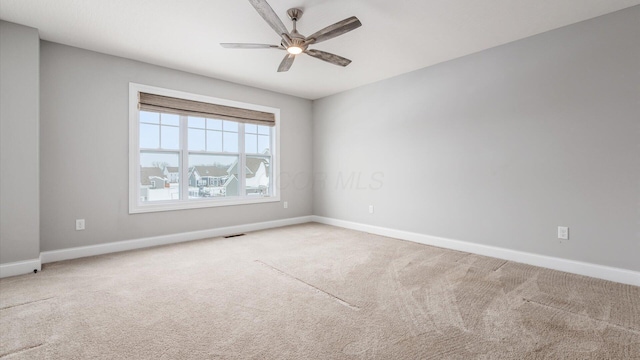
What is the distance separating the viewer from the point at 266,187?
5.52 metres

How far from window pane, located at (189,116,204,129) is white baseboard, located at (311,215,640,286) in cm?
330

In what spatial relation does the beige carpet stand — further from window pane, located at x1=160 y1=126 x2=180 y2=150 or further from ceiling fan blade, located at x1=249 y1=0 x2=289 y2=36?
ceiling fan blade, located at x1=249 y1=0 x2=289 y2=36

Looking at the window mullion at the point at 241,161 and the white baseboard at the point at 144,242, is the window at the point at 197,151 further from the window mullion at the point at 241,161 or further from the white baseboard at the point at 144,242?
the white baseboard at the point at 144,242

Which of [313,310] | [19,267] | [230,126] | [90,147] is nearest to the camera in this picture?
[313,310]

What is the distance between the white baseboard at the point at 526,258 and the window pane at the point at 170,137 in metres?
3.43

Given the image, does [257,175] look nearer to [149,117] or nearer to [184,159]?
[184,159]

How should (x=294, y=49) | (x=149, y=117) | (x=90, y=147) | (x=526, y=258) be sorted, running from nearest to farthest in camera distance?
(x=294, y=49) < (x=526, y=258) < (x=90, y=147) < (x=149, y=117)

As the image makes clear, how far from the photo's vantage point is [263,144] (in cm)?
545

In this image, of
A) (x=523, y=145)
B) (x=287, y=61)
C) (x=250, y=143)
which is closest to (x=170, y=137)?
(x=250, y=143)

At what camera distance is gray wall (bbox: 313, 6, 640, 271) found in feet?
9.01

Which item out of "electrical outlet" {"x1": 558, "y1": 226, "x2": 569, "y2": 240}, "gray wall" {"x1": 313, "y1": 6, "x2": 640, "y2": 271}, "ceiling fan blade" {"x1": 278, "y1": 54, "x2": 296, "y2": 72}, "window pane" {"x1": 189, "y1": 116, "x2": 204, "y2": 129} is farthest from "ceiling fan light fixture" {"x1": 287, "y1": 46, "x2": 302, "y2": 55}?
"electrical outlet" {"x1": 558, "y1": 226, "x2": 569, "y2": 240}

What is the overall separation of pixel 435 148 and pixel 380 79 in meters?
1.51

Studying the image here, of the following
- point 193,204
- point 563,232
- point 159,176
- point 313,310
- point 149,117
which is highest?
point 149,117

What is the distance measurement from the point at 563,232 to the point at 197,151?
490 centimetres
